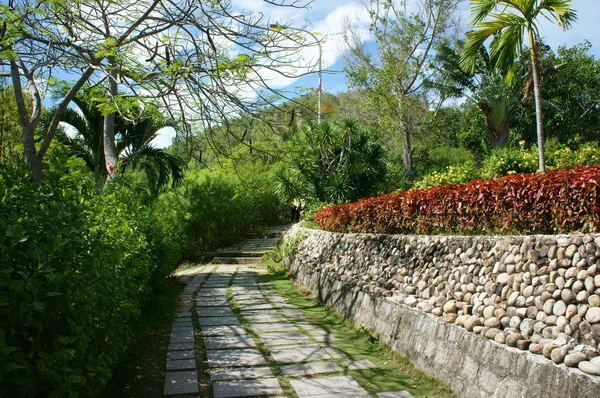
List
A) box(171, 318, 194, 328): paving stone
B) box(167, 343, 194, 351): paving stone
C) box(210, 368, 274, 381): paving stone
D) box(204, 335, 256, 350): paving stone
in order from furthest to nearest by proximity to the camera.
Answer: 1. box(171, 318, 194, 328): paving stone
2. box(204, 335, 256, 350): paving stone
3. box(167, 343, 194, 351): paving stone
4. box(210, 368, 274, 381): paving stone

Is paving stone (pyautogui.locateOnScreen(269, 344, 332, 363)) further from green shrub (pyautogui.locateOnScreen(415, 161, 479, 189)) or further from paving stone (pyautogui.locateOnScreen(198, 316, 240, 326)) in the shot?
green shrub (pyautogui.locateOnScreen(415, 161, 479, 189))

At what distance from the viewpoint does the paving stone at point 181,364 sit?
3.92m

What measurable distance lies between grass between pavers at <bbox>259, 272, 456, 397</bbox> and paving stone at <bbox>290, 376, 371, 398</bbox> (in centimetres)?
9

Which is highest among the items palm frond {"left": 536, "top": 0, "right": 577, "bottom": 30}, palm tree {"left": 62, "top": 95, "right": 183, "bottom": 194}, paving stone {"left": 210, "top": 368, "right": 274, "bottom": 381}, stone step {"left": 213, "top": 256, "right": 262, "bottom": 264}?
palm frond {"left": 536, "top": 0, "right": 577, "bottom": 30}

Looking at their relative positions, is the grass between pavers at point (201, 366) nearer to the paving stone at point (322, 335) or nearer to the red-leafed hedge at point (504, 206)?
the paving stone at point (322, 335)

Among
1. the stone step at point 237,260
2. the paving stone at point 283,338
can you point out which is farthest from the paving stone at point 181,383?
the stone step at point 237,260

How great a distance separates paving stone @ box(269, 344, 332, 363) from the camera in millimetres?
4219

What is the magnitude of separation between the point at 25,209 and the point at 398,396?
2794 millimetres

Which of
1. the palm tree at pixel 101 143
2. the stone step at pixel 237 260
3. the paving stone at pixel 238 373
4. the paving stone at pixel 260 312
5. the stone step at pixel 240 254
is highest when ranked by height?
the palm tree at pixel 101 143

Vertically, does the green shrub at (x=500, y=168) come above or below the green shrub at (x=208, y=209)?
above

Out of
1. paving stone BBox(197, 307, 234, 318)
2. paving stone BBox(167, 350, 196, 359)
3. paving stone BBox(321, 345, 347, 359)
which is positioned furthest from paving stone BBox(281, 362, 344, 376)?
paving stone BBox(197, 307, 234, 318)

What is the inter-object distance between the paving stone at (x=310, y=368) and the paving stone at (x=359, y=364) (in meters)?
0.11

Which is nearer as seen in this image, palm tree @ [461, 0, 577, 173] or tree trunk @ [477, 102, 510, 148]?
palm tree @ [461, 0, 577, 173]

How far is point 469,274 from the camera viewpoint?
158 inches
